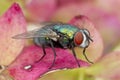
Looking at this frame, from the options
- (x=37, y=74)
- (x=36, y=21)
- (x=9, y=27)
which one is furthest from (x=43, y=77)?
(x=36, y=21)

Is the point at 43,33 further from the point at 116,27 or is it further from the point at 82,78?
the point at 116,27

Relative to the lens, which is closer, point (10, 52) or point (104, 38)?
point (10, 52)

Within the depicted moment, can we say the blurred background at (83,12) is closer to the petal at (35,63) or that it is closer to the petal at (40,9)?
the petal at (40,9)

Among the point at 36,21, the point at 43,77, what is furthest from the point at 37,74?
the point at 36,21

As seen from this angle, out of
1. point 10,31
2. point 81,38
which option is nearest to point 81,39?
point 81,38

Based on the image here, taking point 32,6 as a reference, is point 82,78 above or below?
below

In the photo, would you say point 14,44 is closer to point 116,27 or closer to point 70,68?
point 70,68

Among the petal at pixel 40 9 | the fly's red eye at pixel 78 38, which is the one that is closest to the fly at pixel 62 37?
the fly's red eye at pixel 78 38
